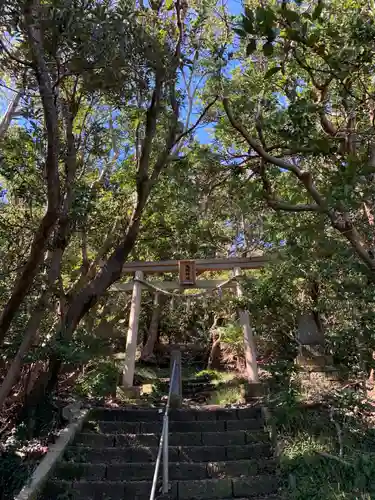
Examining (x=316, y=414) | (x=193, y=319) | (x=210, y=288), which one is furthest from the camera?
(x=193, y=319)

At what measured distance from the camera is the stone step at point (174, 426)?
6734 millimetres

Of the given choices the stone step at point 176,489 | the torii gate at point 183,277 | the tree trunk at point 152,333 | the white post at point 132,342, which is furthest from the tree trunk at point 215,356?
the stone step at point 176,489

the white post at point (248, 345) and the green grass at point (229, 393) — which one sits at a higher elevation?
the white post at point (248, 345)

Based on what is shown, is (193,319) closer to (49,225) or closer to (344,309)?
(344,309)

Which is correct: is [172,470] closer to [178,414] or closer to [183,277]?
[178,414]

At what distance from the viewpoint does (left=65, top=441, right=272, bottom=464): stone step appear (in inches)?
231

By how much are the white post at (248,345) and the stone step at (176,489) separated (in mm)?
3434

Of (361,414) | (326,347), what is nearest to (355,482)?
(361,414)

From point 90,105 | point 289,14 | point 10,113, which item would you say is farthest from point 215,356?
point 289,14

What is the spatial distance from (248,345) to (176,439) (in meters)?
2.98

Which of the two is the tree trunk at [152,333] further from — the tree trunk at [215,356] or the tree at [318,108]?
the tree at [318,108]

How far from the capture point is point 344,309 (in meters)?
7.55

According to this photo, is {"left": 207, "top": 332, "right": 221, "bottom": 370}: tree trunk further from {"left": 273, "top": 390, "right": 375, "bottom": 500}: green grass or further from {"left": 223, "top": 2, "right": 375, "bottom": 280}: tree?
{"left": 223, "top": 2, "right": 375, "bottom": 280}: tree

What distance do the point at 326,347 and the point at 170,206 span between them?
4101 mm
